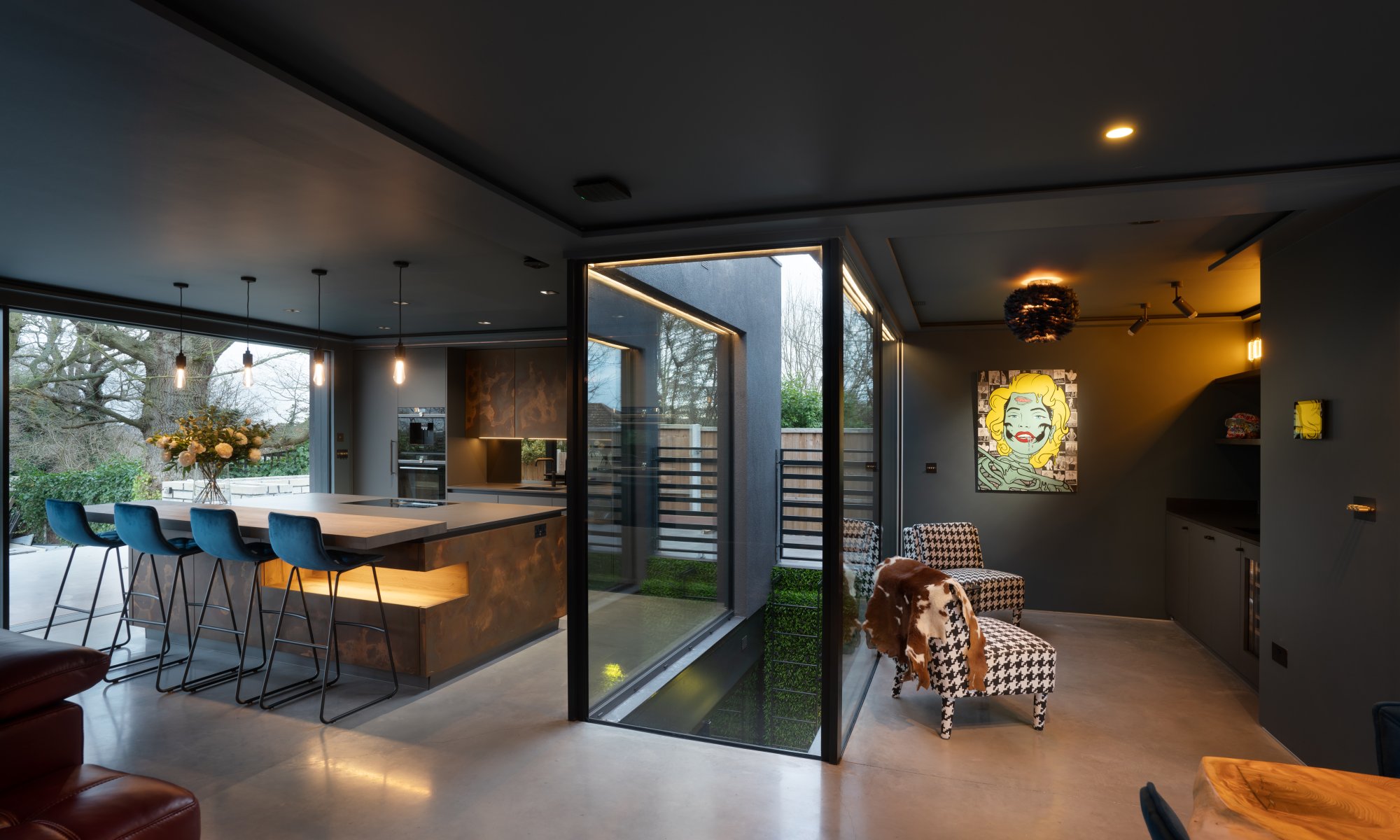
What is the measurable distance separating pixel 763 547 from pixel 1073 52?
107 inches

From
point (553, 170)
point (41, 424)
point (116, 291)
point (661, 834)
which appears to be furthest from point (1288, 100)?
point (41, 424)

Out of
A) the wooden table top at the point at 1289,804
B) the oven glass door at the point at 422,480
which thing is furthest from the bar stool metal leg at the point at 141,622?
the wooden table top at the point at 1289,804

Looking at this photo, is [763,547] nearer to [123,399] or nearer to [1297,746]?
[1297,746]

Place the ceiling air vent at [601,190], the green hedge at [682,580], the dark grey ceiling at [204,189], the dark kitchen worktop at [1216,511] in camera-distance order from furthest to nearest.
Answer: the dark kitchen worktop at [1216,511] < the green hedge at [682,580] < the ceiling air vent at [601,190] < the dark grey ceiling at [204,189]

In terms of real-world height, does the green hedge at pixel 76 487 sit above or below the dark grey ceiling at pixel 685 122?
below

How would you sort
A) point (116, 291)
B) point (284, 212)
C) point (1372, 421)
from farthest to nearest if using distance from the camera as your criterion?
point (116, 291), point (284, 212), point (1372, 421)

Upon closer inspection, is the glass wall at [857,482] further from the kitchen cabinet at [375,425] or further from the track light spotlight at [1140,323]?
the kitchen cabinet at [375,425]

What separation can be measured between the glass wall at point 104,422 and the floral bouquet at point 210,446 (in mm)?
123

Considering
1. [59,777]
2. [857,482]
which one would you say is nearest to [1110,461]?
[857,482]

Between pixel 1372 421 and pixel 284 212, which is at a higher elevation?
pixel 284 212

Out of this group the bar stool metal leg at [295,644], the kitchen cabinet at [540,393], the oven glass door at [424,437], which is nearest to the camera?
the bar stool metal leg at [295,644]

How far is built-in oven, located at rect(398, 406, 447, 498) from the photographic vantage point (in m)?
7.37

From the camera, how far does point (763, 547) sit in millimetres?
3822

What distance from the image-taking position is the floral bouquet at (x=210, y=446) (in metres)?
4.32
